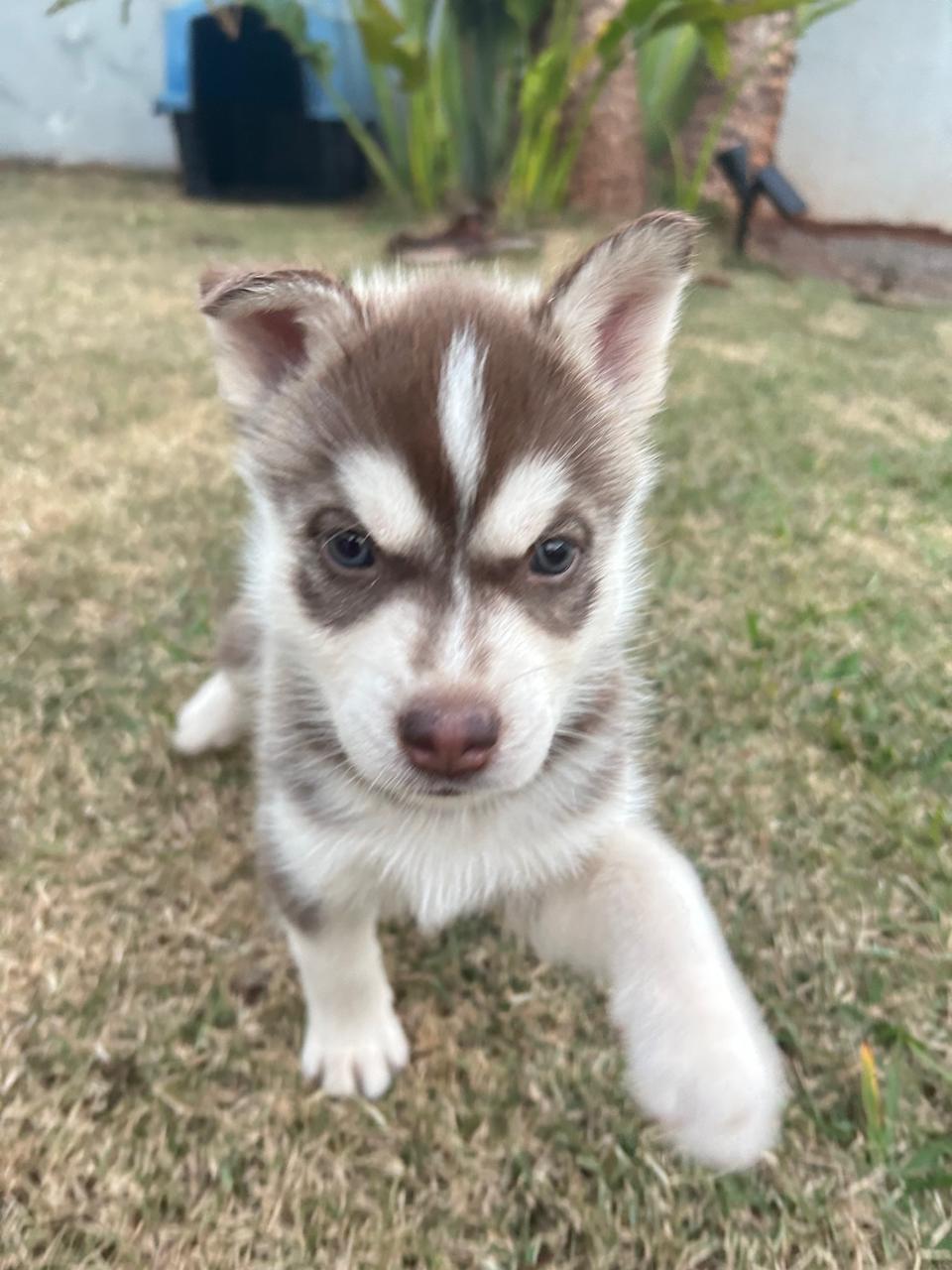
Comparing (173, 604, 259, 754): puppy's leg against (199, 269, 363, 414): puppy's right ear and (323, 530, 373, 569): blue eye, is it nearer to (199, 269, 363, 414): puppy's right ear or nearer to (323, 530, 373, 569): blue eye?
(199, 269, 363, 414): puppy's right ear

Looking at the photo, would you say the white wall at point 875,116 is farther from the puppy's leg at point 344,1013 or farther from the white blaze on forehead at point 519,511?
the puppy's leg at point 344,1013

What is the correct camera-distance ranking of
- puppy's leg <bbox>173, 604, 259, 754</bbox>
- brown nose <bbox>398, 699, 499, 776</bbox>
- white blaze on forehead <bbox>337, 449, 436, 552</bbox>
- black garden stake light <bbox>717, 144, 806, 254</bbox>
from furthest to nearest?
black garden stake light <bbox>717, 144, 806, 254</bbox>
puppy's leg <bbox>173, 604, 259, 754</bbox>
white blaze on forehead <bbox>337, 449, 436, 552</bbox>
brown nose <bbox>398, 699, 499, 776</bbox>

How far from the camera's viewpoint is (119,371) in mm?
4652

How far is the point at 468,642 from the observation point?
1464 mm

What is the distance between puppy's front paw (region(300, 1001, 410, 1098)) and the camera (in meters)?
1.80

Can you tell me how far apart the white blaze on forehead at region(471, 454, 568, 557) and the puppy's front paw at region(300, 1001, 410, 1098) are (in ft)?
3.25

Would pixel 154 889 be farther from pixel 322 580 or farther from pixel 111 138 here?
pixel 111 138

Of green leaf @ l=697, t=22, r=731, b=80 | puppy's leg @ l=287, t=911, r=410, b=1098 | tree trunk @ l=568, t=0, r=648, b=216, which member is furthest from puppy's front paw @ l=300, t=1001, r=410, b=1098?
tree trunk @ l=568, t=0, r=648, b=216

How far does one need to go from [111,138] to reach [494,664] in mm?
10488

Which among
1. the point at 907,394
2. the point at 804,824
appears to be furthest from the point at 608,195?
the point at 804,824

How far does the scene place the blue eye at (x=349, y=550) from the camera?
159cm

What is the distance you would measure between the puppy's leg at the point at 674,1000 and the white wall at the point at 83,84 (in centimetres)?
1009

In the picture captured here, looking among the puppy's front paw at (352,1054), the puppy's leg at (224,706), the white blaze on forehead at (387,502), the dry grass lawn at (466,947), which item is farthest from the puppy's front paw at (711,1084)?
the puppy's leg at (224,706)

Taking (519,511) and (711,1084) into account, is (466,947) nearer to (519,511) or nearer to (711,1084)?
(711,1084)
